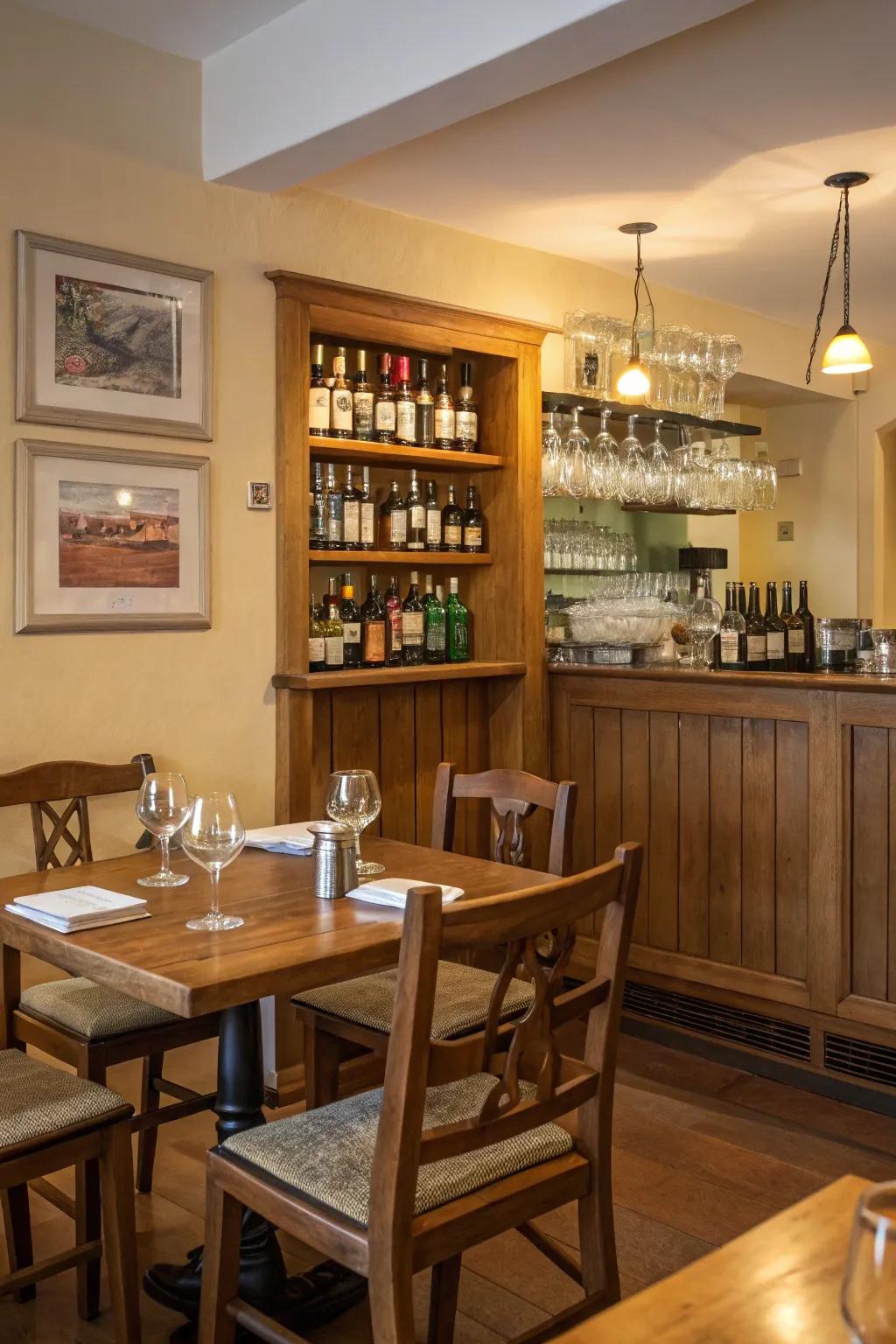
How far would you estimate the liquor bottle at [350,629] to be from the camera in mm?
3801

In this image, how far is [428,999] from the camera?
1.53 metres

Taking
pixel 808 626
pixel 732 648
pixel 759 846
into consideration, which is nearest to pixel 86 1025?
pixel 759 846

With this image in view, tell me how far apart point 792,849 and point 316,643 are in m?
1.53

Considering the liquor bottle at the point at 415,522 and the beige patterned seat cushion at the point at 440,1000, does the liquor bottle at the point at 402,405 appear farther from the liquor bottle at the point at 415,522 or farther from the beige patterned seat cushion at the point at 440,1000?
the beige patterned seat cushion at the point at 440,1000

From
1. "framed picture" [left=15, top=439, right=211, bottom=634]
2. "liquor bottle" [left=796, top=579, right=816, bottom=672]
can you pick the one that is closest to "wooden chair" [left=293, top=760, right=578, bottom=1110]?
"framed picture" [left=15, top=439, right=211, bottom=634]

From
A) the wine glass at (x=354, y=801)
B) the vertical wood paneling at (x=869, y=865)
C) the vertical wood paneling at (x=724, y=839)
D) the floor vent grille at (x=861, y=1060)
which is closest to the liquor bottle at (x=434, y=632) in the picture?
the vertical wood paneling at (x=724, y=839)

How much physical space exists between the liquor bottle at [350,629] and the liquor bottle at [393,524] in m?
0.26

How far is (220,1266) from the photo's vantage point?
5.93ft

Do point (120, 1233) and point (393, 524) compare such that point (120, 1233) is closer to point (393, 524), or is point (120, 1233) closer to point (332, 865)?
point (332, 865)

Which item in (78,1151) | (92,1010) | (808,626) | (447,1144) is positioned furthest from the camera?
(808,626)

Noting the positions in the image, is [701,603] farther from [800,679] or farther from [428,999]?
[428,999]

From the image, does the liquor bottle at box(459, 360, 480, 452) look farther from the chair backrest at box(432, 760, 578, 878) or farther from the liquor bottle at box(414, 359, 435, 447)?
the chair backrest at box(432, 760, 578, 878)

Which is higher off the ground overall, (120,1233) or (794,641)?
(794,641)

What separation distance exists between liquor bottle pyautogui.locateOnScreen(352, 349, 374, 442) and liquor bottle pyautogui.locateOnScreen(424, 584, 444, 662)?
0.64m
